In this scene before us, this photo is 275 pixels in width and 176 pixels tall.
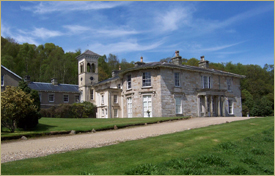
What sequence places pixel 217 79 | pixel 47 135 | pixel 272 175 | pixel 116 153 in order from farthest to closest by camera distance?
pixel 217 79 → pixel 47 135 → pixel 116 153 → pixel 272 175

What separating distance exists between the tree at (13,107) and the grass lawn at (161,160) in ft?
27.4

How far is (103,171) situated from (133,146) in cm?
308

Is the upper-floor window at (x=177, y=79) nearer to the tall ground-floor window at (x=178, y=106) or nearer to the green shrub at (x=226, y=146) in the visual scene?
the tall ground-floor window at (x=178, y=106)

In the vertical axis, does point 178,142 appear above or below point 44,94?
below

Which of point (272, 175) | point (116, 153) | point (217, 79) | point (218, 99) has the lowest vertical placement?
point (272, 175)

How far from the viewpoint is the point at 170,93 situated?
31.1m

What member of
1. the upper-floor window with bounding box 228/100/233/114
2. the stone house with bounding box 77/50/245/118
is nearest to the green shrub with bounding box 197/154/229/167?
the stone house with bounding box 77/50/245/118

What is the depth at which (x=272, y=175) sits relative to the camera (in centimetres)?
740

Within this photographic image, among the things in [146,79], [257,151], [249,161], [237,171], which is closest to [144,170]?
[237,171]

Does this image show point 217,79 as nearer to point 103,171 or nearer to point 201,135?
point 201,135

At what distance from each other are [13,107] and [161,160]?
11.1m

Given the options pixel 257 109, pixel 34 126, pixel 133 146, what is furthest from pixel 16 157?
pixel 257 109

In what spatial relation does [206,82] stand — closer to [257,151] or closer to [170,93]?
[170,93]

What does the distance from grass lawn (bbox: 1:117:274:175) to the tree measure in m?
8.34
